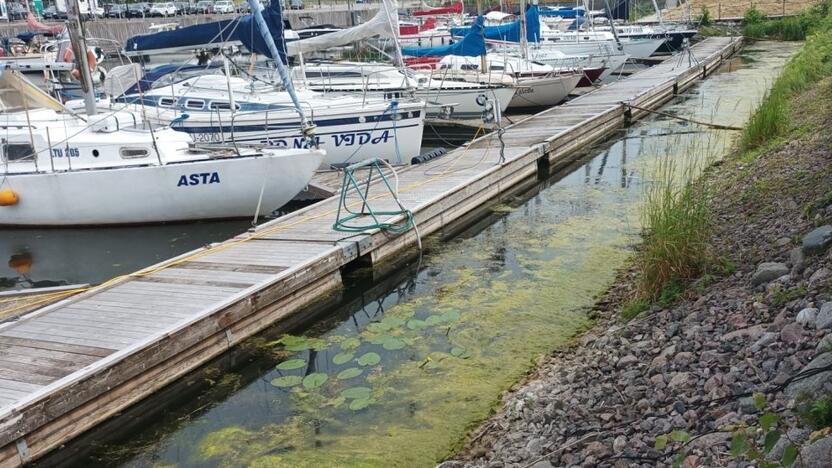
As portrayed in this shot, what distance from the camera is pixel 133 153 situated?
1360cm

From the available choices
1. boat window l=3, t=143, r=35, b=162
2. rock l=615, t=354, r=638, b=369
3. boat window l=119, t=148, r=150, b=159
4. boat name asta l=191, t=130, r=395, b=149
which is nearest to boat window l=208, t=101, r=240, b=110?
boat name asta l=191, t=130, r=395, b=149

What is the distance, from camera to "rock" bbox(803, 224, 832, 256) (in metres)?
6.43

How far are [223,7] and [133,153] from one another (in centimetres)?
4592

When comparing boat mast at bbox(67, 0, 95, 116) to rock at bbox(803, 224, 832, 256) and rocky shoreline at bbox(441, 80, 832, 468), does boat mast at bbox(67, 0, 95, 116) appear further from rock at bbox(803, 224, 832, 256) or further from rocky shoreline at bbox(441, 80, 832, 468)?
rock at bbox(803, 224, 832, 256)

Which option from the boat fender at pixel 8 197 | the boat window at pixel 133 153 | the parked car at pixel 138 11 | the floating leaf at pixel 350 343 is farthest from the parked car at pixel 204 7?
the floating leaf at pixel 350 343

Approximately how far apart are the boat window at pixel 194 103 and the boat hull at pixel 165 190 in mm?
5192

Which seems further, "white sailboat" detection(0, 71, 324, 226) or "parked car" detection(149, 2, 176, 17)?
"parked car" detection(149, 2, 176, 17)

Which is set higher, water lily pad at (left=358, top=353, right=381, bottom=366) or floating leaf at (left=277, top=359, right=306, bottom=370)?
water lily pad at (left=358, top=353, right=381, bottom=366)

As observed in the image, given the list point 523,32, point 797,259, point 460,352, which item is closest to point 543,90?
point 523,32

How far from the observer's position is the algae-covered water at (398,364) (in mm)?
6387

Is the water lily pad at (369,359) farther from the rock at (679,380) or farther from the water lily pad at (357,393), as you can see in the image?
the rock at (679,380)

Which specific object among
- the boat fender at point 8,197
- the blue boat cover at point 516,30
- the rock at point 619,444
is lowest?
the rock at point 619,444

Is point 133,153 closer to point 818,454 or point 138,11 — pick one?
point 818,454

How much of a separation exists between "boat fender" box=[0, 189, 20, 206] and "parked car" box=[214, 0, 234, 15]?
42572 mm
